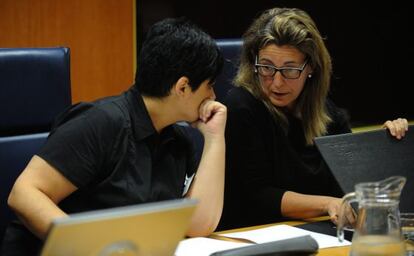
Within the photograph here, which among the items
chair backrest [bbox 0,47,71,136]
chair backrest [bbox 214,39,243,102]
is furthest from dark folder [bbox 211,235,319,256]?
chair backrest [bbox 214,39,243,102]

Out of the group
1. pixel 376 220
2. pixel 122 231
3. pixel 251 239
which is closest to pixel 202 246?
pixel 251 239

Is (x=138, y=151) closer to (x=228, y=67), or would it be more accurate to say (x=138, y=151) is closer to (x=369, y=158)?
(x=369, y=158)

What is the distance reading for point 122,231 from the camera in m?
1.32

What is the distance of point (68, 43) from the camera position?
307 centimetres

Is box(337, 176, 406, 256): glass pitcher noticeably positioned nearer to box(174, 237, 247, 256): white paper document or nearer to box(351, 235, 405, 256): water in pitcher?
box(351, 235, 405, 256): water in pitcher

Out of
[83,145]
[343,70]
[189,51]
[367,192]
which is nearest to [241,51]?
[189,51]

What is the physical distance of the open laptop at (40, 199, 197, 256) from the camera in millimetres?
1244

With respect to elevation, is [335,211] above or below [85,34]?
below

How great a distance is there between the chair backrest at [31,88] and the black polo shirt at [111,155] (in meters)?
0.26

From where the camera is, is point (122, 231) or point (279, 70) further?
point (279, 70)

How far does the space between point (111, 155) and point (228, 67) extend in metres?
0.87

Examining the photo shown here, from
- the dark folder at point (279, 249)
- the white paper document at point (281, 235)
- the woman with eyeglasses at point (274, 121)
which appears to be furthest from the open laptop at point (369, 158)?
the woman with eyeglasses at point (274, 121)

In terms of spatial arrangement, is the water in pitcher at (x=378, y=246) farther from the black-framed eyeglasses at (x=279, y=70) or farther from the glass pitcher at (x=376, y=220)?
the black-framed eyeglasses at (x=279, y=70)

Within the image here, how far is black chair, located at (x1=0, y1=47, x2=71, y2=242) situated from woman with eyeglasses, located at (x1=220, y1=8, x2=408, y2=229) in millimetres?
608
